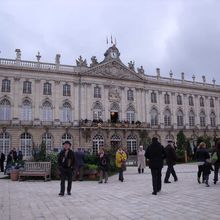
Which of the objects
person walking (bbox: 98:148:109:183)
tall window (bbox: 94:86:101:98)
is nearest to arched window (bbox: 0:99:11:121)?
tall window (bbox: 94:86:101:98)

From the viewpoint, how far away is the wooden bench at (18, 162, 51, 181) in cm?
1562

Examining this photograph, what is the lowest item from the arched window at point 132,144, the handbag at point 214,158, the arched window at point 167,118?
the handbag at point 214,158

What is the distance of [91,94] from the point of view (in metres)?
43.2

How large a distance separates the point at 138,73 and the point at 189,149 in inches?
698

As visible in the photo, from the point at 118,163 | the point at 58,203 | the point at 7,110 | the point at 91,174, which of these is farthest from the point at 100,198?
the point at 7,110

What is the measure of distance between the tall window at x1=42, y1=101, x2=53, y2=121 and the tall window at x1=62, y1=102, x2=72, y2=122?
1761 millimetres

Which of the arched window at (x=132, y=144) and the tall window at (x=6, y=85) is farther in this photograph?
the arched window at (x=132, y=144)

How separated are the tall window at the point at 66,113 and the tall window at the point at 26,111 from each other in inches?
177

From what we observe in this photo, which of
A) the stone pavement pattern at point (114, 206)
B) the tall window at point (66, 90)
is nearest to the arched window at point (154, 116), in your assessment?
the tall window at point (66, 90)

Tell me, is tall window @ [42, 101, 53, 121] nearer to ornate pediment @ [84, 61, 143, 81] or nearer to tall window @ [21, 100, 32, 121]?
tall window @ [21, 100, 32, 121]

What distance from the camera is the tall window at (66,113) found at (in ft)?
136

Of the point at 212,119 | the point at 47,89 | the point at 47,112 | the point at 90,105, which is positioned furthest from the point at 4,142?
the point at 212,119

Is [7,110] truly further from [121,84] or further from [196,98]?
[196,98]

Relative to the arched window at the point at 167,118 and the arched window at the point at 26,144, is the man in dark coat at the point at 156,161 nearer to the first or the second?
the arched window at the point at 26,144
